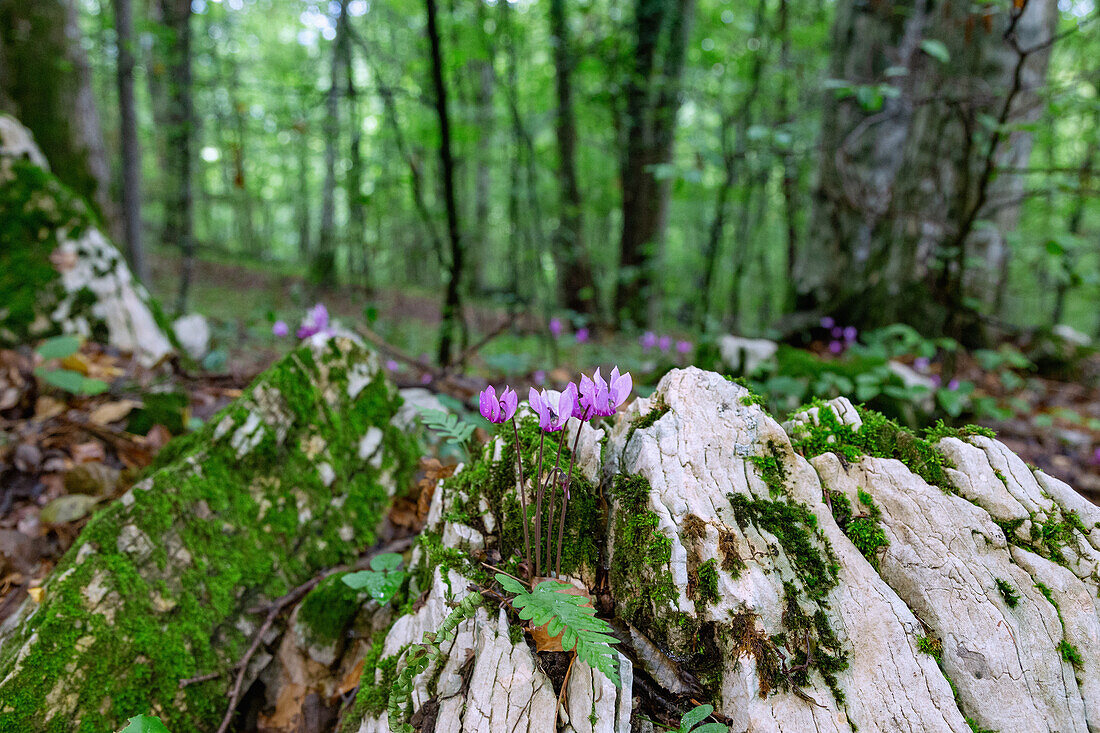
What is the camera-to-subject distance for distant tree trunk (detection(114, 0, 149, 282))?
600 cm

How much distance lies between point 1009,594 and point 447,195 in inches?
170

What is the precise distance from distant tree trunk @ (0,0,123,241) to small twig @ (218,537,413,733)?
18.6ft

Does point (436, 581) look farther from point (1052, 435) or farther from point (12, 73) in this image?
point (12, 73)

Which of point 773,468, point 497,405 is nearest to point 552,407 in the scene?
point 497,405

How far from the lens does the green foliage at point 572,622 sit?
3.97 ft

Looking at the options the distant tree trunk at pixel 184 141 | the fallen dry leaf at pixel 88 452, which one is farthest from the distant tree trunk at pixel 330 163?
the fallen dry leaf at pixel 88 452

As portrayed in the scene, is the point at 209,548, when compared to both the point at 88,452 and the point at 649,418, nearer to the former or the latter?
the point at 88,452

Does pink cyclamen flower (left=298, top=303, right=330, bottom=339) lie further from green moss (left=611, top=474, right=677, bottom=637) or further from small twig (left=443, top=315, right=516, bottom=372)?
green moss (left=611, top=474, right=677, bottom=637)

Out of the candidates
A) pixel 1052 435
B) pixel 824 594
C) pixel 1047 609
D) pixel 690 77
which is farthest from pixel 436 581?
pixel 690 77

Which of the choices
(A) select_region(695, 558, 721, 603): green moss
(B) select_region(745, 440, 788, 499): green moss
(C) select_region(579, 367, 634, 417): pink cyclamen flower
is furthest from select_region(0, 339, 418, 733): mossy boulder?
(B) select_region(745, 440, 788, 499): green moss

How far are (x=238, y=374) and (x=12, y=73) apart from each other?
4.36 meters

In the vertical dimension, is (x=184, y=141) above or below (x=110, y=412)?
above

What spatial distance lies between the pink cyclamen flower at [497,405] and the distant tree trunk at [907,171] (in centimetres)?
593

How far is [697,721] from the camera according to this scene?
138 centimetres
